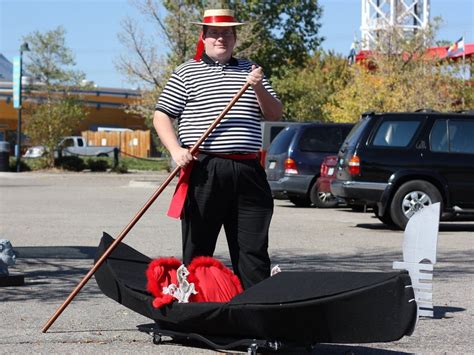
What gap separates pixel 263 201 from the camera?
7008 mm

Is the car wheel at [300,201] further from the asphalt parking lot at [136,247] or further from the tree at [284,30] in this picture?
the tree at [284,30]

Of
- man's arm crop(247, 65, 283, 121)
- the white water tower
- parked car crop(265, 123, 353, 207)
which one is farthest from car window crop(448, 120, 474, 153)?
the white water tower

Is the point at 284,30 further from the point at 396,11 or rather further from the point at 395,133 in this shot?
the point at 395,133

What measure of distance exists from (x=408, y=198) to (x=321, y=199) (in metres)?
6.14

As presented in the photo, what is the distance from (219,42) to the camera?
23.1ft

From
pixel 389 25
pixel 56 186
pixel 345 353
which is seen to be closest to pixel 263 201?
pixel 345 353

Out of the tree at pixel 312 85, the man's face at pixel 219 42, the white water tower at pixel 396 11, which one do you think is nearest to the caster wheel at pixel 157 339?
the man's face at pixel 219 42

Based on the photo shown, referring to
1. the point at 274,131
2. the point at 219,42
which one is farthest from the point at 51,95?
the point at 219,42

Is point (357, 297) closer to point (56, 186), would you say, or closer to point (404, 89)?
point (56, 186)

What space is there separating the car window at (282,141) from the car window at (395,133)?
5.76 m

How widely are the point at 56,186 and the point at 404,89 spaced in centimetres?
1117

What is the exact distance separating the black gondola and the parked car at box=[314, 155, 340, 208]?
42.1 ft

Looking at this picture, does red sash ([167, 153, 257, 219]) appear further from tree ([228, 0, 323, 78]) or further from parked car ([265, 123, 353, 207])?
tree ([228, 0, 323, 78])

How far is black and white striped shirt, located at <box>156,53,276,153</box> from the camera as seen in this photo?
22.7 ft
